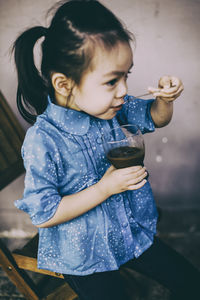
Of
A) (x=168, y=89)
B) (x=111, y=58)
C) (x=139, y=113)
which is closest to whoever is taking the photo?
(x=111, y=58)

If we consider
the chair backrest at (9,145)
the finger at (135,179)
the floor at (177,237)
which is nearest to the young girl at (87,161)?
the finger at (135,179)

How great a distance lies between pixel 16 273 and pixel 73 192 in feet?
1.47

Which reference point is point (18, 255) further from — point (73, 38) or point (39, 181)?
point (73, 38)

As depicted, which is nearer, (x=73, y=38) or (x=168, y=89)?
(x=73, y=38)

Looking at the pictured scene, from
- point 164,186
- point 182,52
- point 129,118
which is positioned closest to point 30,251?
point 129,118

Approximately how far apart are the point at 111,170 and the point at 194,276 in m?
0.52

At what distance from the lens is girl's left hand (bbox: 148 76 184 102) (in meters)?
0.82

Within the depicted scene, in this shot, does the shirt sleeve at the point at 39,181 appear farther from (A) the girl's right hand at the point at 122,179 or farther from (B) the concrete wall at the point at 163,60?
(B) the concrete wall at the point at 163,60

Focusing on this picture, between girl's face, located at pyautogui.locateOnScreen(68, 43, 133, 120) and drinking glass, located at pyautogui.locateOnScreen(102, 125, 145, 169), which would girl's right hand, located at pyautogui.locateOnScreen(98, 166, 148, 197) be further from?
girl's face, located at pyautogui.locateOnScreen(68, 43, 133, 120)

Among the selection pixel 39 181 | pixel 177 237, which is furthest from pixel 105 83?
pixel 177 237

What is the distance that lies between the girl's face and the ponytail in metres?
0.16

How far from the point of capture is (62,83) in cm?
80

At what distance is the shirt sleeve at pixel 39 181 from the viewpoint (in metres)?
0.78

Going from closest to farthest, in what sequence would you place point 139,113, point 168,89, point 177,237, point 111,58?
point 111,58
point 168,89
point 139,113
point 177,237
